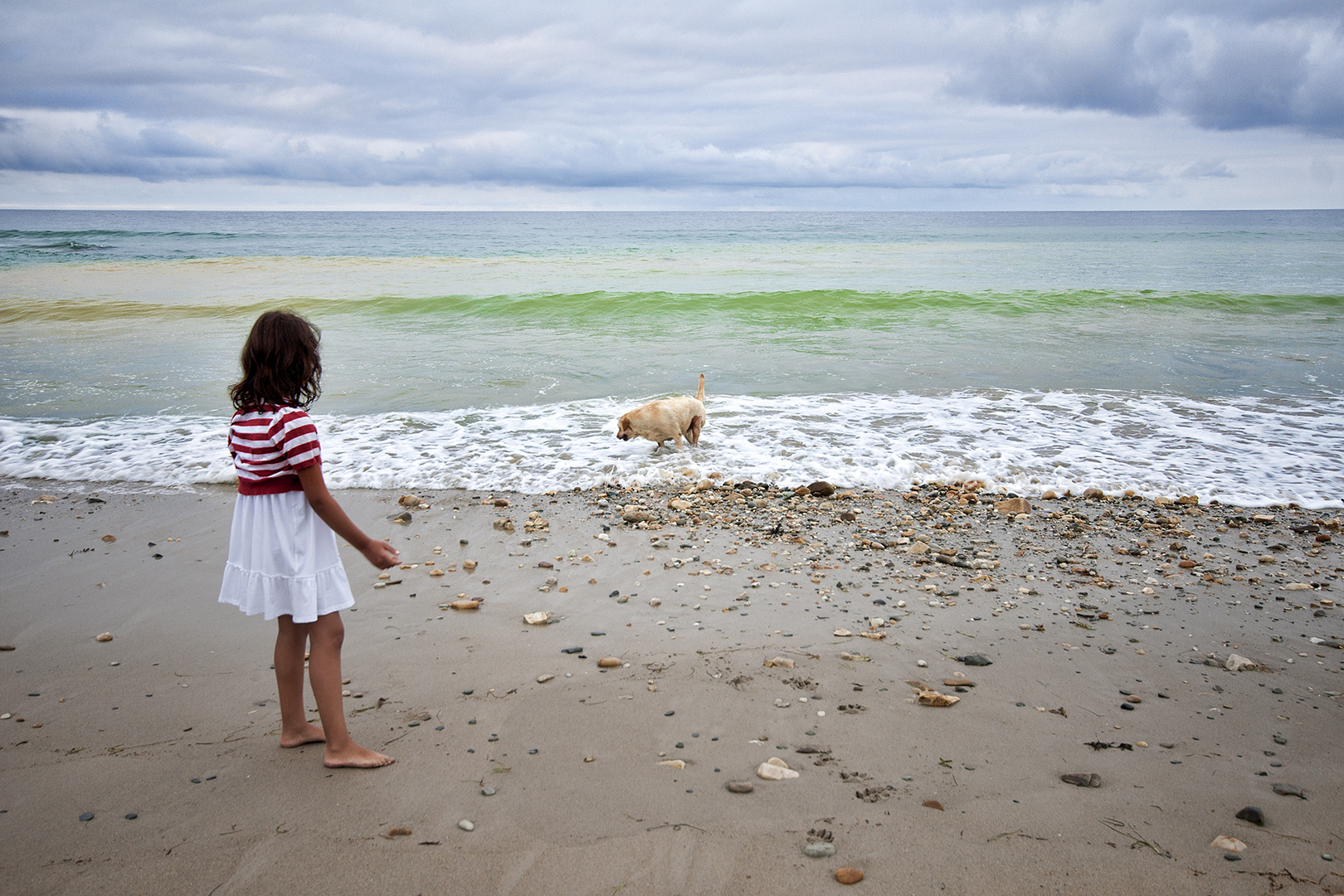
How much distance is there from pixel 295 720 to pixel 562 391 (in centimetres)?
797

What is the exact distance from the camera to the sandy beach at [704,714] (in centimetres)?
239

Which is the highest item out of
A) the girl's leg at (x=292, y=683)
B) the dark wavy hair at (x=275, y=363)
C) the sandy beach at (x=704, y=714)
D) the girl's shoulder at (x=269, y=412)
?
the dark wavy hair at (x=275, y=363)

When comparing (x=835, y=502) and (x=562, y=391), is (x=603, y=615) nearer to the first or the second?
(x=835, y=502)

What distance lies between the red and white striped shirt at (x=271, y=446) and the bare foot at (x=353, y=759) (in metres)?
1.04

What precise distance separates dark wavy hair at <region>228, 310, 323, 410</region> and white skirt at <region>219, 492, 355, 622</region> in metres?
0.35

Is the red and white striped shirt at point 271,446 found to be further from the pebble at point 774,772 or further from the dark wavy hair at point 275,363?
the pebble at point 774,772

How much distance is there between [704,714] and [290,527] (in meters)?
1.84

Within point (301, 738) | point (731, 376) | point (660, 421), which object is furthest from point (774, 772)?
point (731, 376)

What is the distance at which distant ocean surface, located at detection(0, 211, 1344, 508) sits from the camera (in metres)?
7.23

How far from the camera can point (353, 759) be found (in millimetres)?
2816

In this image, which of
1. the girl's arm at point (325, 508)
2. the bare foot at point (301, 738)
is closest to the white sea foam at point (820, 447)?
the bare foot at point (301, 738)

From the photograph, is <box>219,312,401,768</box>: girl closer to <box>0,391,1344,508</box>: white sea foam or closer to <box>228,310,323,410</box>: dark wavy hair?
<box>228,310,323,410</box>: dark wavy hair

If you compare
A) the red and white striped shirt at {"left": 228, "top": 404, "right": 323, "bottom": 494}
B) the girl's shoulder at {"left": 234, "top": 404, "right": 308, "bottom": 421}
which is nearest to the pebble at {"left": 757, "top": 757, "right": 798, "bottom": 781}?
the red and white striped shirt at {"left": 228, "top": 404, "right": 323, "bottom": 494}

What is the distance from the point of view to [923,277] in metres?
28.5
